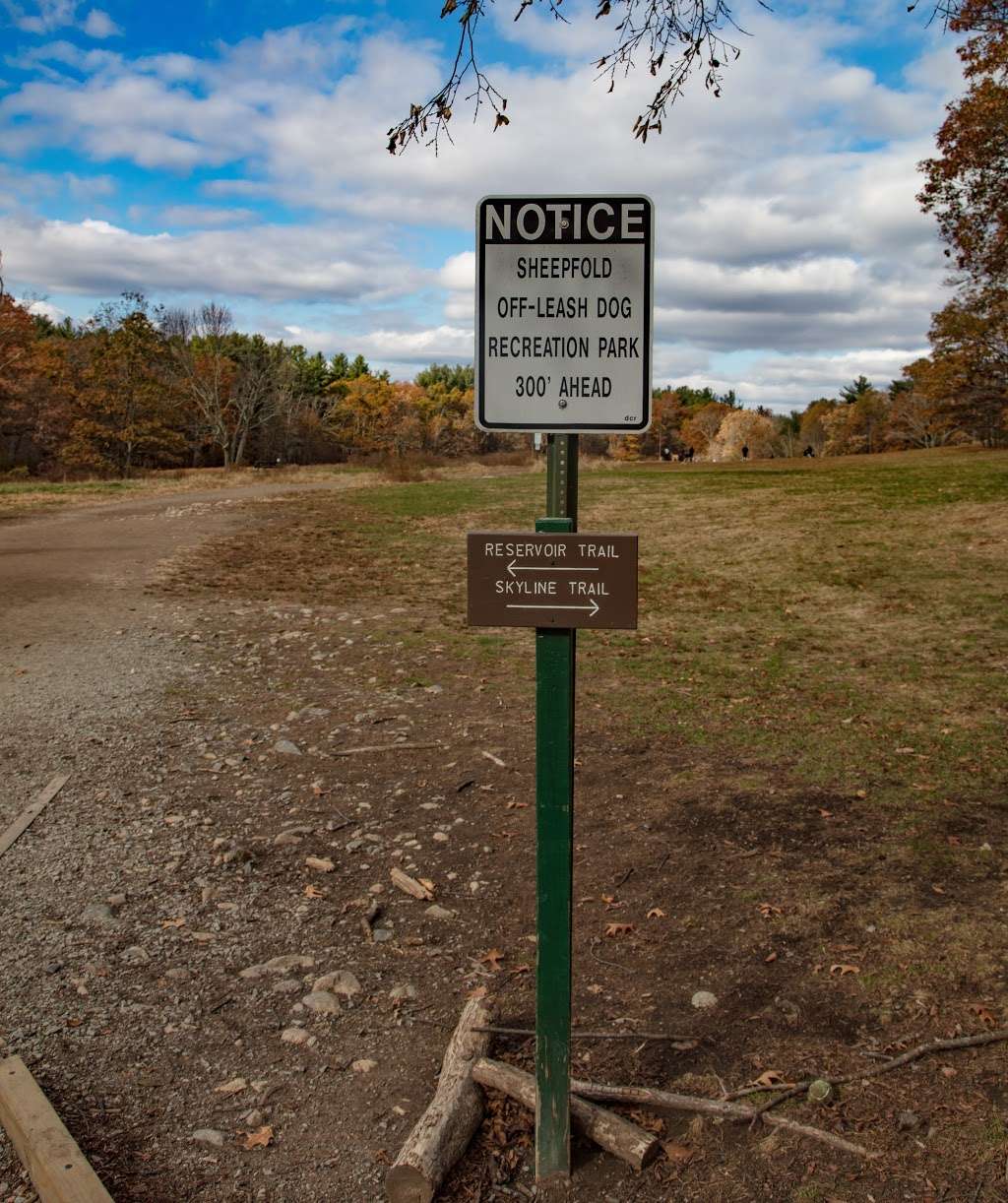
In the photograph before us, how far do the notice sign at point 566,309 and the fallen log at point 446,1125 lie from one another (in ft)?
6.33

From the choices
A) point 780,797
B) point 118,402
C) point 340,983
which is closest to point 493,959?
point 340,983

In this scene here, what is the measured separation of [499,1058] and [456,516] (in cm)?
1743

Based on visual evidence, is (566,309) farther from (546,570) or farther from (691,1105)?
(691,1105)

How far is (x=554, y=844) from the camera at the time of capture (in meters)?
2.67

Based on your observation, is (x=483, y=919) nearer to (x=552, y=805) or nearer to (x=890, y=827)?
(x=552, y=805)

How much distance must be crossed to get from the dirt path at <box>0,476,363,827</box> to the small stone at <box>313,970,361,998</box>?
247cm

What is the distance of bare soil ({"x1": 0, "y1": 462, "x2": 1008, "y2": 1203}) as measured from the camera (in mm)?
2883

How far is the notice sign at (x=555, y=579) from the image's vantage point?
2570 millimetres

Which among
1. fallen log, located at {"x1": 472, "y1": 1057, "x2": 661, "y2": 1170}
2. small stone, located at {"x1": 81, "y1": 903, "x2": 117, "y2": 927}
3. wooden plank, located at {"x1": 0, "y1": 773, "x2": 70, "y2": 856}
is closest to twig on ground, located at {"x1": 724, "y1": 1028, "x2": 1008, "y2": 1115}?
fallen log, located at {"x1": 472, "y1": 1057, "x2": 661, "y2": 1170}

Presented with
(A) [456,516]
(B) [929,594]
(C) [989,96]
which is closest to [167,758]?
(B) [929,594]

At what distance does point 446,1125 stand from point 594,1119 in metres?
0.42

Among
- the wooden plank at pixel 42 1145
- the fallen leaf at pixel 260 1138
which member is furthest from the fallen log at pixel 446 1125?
the wooden plank at pixel 42 1145

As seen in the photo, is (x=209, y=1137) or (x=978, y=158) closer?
(x=209, y=1137)

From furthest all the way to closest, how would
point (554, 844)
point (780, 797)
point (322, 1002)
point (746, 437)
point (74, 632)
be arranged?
point (746, 437) < point (74, 632) < point (780, 797) < point (322, 1002) < point (554, 844)
